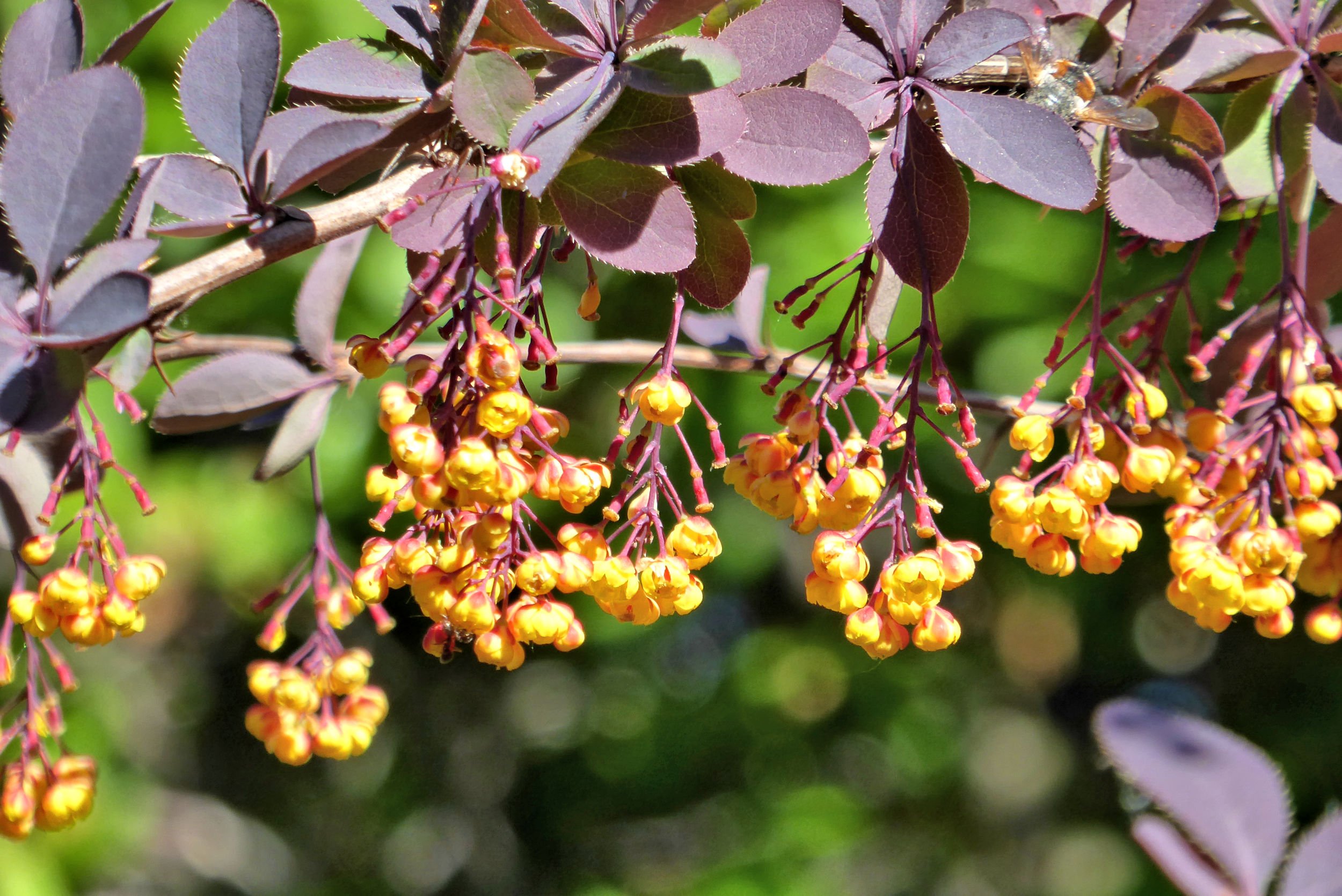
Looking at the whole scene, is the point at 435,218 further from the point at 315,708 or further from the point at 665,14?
the point at 315,708

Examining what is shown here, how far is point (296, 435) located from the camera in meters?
0.79

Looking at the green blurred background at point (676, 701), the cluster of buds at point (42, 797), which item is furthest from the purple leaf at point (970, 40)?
the green blurred background at point (676, 701)

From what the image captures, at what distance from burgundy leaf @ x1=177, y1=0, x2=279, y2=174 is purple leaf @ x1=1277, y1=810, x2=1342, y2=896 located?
0.64 meters

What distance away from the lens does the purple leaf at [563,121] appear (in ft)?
1.21

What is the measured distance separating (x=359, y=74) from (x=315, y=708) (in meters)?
0.64

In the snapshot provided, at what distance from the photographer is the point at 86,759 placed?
0.97 metres

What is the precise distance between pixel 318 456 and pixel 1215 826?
59.4 inches

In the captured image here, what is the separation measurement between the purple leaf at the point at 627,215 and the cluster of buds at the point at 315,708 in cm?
57

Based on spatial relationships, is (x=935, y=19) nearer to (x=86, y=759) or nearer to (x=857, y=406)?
(x=86, y=759)

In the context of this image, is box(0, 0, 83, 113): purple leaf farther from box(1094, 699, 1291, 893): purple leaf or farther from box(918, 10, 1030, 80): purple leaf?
box(1094, 699, 1291, 893): purple leaf

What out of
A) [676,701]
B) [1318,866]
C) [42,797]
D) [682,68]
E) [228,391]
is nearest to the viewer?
[682,68]

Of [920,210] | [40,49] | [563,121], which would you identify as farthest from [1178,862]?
[40,49]

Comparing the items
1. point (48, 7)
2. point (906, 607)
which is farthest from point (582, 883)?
point (48, 7)

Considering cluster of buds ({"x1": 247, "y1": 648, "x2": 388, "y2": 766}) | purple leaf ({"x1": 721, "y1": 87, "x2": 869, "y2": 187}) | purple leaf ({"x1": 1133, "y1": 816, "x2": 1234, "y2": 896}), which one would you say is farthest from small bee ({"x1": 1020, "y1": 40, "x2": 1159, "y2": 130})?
cluster of buds ({"x1": 247, "y1": 648, "x2": 388, "y2": 766})
